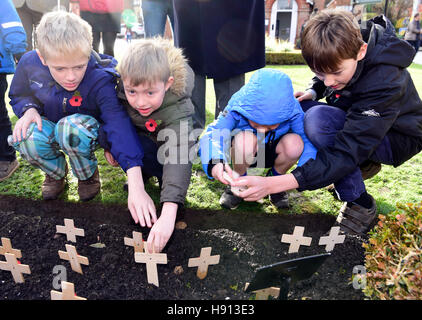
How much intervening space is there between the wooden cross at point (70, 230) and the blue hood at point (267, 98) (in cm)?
107

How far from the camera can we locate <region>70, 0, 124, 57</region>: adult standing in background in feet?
13.1

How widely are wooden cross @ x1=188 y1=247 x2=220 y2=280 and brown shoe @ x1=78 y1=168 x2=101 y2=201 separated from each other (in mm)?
1089

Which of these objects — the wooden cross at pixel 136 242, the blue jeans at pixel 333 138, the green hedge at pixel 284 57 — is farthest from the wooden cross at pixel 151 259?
the green hedge at pixel 284 57

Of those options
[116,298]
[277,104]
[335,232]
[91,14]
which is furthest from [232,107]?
[91,14]

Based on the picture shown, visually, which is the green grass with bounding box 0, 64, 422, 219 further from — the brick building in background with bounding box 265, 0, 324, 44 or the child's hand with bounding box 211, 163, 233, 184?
the brick building in background with bounding box 265, 0, 324, 44

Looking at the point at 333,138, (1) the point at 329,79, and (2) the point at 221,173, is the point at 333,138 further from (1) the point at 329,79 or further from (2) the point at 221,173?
(2) the point at 221,173

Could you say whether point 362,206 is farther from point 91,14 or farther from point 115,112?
point 91,14

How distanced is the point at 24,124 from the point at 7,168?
2.75ft

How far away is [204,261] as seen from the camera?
1.52 m

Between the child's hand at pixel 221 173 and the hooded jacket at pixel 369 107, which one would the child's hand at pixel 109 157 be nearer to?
the child's hand at pixel 221 173

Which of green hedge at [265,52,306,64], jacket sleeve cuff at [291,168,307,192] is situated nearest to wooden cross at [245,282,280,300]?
jacket sleeve cuff at [291,168,307,192]

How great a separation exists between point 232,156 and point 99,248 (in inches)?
37.4

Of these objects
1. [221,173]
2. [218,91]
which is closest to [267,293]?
[221,173]

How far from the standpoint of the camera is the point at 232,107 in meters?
1.91
